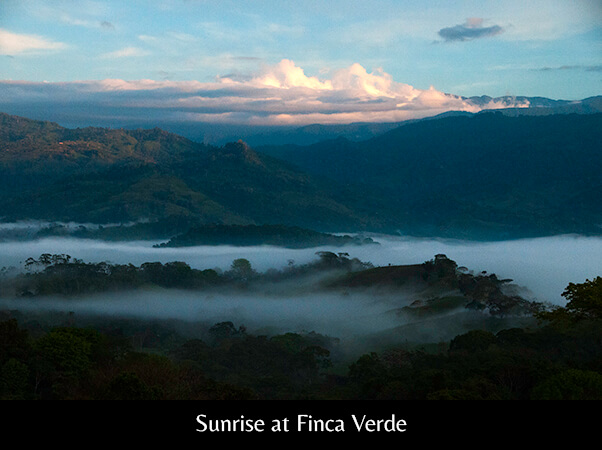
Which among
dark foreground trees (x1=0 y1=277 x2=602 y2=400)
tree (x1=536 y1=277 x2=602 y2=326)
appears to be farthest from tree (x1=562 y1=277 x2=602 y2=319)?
dark foreground trees (x1=0 y1=277 x2=602 y2=400)

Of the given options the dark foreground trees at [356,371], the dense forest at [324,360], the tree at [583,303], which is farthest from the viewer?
the dense forest at [324,360]

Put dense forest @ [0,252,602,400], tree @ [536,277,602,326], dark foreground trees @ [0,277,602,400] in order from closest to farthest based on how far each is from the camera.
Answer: dark foreground trees @ [0,277,602,400], tree @ [536,277,602,326], dense forest @ [0,252,602,400]

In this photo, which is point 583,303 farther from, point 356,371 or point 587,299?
point 356,371

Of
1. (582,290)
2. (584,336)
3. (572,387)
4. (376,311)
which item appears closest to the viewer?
(572,387)

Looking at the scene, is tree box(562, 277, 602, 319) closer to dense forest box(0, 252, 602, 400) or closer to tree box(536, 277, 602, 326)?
tree box(536, 277, 602, 326)

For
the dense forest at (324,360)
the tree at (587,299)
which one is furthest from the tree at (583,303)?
the dense forest at (324,360)

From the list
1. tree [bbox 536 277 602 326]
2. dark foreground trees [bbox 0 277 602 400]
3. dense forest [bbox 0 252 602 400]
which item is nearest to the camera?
dark foreground trees [bbox 0 277 602 400]

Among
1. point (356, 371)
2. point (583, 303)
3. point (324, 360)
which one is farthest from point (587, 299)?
point (324, 360)

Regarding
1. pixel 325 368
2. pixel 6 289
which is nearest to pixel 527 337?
pixel 325 368

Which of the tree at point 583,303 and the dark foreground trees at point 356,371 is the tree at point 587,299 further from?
the dark foreground trees at point 356,371

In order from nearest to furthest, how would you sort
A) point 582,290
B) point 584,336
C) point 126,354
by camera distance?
point 582,290, point 126,354, point 584,336

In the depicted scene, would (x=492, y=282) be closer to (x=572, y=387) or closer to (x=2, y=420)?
(x=572, y=387)
